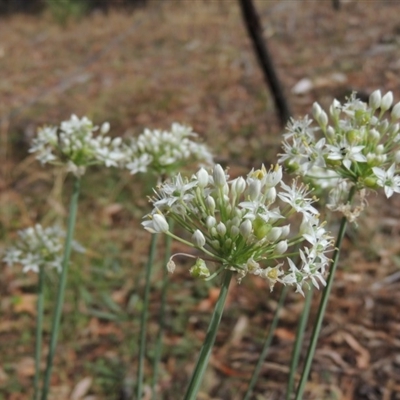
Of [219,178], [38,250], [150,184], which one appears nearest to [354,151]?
[219,178]

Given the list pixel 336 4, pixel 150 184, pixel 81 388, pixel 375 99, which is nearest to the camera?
pixel 375 99

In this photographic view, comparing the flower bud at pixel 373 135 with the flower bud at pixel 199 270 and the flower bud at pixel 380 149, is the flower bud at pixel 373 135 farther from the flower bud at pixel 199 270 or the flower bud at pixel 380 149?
the flower bud at pixel 199 270

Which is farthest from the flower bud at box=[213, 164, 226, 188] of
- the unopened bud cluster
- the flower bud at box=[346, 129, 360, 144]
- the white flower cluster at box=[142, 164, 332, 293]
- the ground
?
the ground

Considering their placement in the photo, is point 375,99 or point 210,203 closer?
point 210,203

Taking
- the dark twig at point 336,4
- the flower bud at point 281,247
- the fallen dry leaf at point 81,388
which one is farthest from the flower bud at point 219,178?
the dark twig at point 336,4

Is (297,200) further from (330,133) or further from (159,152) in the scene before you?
(159,152)
